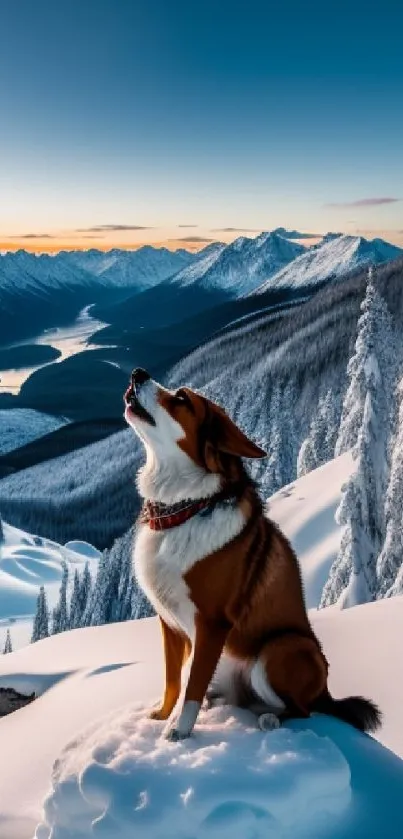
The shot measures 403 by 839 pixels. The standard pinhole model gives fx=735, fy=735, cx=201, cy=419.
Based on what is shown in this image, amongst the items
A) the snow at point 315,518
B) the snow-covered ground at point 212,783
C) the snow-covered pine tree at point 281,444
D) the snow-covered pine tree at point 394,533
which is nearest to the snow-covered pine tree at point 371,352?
the snow-covered pine tree at point 394,533

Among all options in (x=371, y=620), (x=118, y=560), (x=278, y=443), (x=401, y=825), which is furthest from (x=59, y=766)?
(x=278, y=443)

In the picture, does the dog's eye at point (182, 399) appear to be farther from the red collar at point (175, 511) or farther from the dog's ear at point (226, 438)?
the red collar at point (175, 511)

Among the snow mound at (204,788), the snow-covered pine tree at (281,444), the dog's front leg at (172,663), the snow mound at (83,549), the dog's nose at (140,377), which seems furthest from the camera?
the snow mound at (83,549)

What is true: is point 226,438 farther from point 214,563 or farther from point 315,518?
point 315,518

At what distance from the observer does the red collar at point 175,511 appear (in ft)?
14.5

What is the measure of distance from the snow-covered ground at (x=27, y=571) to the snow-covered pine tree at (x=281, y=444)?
37958 mm

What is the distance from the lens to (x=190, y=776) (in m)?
4.03

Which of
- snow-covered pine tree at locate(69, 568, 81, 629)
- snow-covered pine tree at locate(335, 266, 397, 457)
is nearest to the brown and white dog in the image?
snow-covered pine tree at locate(335, 266, 397, 457)

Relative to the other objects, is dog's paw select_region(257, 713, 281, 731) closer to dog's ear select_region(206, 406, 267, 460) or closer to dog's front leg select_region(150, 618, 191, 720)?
dog's front leg select_region(150, 618, 191, 720)

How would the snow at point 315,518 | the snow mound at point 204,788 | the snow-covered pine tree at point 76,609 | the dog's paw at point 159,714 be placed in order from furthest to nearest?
1. the snow-covered pine tree at point 76,609
2. the snow at point 315,518
3. the dog's paw at point 159,714
4. the snow mound at point 204,788

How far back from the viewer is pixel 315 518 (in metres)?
32.7

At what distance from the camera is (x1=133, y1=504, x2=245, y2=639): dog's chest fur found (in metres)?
4.36

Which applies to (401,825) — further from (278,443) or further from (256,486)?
(278,443)

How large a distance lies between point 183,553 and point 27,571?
121 metres
